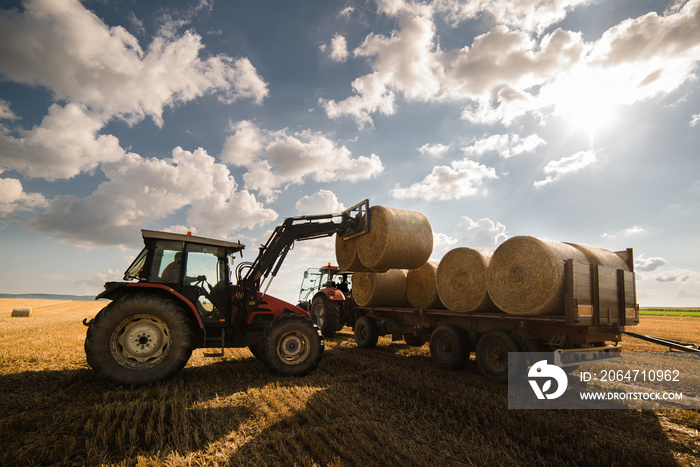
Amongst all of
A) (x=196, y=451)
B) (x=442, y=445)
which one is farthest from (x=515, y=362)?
(x=196, y=451)

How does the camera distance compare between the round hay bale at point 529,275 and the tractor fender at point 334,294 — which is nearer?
the round hay bale at point 529,275

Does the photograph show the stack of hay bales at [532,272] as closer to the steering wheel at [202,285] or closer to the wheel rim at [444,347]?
the wheel rim at [444,347]

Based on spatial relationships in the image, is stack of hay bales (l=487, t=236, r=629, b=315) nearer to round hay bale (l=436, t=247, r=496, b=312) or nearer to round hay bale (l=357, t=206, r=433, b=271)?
round hay bale (l=436, t=247, r=496, b=312)

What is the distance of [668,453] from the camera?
3602 mm

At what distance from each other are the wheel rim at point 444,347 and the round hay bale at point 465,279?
2.18ft

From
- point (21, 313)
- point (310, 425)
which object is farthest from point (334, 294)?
point (21, 313)

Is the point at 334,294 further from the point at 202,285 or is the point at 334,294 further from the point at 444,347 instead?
the point at 202,285

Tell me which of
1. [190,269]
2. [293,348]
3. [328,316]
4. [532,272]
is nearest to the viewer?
[532,272]

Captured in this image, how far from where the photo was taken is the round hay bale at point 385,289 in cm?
963

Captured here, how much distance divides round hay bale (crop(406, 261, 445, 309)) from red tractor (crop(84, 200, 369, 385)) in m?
3.22

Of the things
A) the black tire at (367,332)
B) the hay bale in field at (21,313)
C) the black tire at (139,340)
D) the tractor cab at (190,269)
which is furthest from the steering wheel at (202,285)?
the hay bale in field at (21,313)

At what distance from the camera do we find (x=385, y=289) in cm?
966

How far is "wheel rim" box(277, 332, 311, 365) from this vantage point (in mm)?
6219

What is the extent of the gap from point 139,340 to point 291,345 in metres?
2.26
